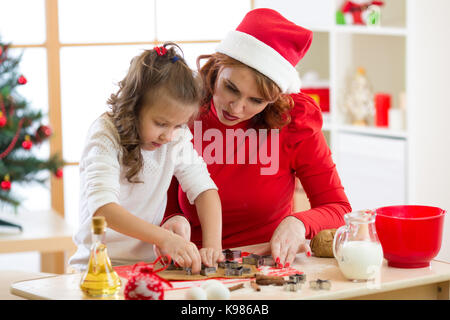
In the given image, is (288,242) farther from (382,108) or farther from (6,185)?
(382,108)

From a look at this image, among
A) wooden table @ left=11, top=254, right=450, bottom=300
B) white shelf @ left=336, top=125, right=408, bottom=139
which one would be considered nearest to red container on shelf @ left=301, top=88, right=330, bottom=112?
white shelf @ left=336, top=125, right=408, bottom=139

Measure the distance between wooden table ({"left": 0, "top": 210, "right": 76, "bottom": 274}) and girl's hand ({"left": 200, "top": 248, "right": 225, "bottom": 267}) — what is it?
138 centimetres

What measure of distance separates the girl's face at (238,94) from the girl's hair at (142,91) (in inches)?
3.8

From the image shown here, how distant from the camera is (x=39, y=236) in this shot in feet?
8.87

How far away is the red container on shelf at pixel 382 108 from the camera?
3324 millimetres

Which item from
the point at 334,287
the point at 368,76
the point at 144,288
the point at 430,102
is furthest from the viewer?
the point at 368,76

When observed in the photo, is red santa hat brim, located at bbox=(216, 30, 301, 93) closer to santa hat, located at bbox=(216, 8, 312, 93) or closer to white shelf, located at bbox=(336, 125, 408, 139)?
santa hat, located at bbox=(216, 8, 312, 93)

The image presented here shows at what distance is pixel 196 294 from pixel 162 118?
1.66 ft

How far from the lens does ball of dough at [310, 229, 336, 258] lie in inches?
58.8

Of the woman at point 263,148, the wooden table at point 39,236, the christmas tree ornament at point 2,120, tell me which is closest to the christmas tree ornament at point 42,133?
the christmas tree ornament at point 2,120

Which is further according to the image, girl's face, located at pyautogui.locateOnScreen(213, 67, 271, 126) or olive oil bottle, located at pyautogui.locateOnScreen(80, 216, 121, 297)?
girl's face, located at pyautogui.locateOnScreen(213, 67, 271, 126)

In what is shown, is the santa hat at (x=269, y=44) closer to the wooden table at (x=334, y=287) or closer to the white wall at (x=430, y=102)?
the wooden table at (x=334, y=287)

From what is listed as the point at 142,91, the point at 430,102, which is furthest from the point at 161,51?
the point at 430,102

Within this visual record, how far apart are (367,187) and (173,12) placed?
138cm
